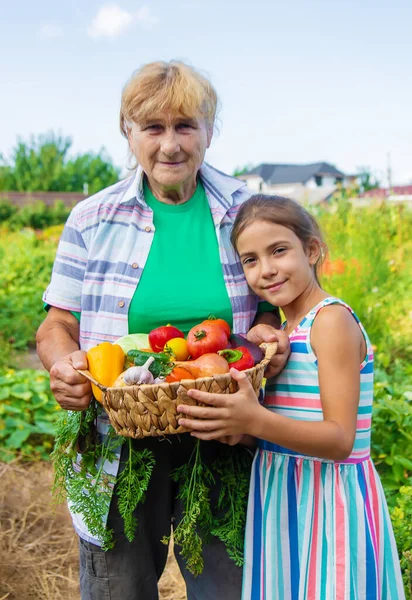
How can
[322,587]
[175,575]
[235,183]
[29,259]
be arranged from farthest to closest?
[29,259] → [175,575] → [235,183] → [322,587]

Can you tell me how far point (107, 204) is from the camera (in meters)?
2.03

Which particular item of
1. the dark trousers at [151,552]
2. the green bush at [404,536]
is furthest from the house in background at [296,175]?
the dark trousers at [151,552]

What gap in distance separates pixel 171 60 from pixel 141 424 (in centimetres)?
117

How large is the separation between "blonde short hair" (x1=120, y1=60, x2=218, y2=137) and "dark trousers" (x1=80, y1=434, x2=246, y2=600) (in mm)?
981

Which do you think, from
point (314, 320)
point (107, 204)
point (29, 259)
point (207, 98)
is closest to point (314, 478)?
point (314, 320)

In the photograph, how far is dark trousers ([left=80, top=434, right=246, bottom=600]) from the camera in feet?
6.32

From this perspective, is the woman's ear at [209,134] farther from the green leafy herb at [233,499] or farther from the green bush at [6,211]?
the green bush at [6,211]

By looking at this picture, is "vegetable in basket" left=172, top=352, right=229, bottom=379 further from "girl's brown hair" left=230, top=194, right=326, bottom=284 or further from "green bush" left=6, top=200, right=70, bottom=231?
"green bush" left=6, top=200, right=70, bottom=231

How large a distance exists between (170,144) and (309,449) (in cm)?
95

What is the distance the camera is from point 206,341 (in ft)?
5.48

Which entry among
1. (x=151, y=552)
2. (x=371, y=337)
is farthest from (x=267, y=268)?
(x=371, y=337)

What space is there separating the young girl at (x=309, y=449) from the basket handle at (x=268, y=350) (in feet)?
0.32

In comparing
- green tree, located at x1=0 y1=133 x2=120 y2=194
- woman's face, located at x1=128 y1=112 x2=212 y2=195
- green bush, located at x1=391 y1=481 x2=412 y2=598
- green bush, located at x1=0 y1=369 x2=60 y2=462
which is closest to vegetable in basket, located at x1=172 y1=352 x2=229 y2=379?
woman's face, located at x1=128 y1=112 x2=212 y2=195

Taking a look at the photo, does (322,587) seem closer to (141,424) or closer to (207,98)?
(141,424)
